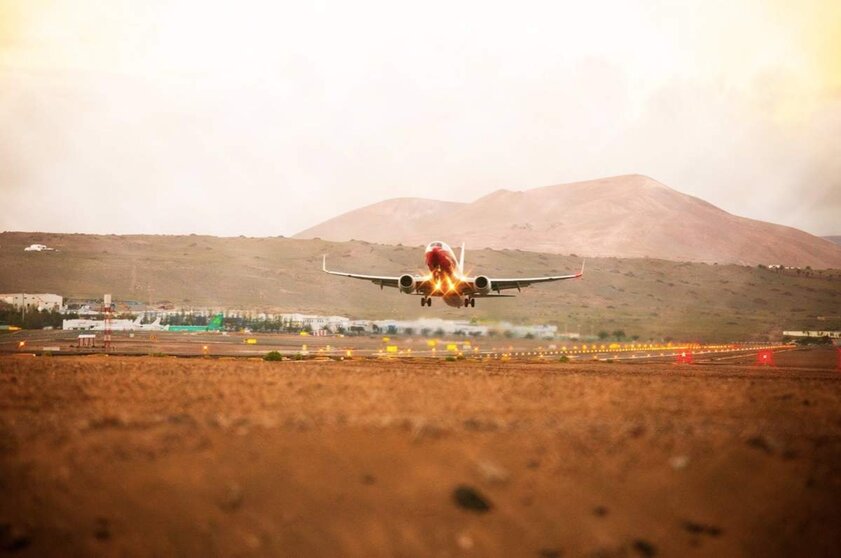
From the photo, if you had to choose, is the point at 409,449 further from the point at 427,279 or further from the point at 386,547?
the point at 427,279

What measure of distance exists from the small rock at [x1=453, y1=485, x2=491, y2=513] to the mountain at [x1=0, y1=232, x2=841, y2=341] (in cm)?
11184

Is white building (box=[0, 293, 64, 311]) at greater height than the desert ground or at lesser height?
greater

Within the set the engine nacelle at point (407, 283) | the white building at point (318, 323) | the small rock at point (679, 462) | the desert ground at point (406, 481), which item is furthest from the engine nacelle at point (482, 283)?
the white building at point (318, 323)

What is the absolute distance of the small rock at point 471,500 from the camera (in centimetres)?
1227

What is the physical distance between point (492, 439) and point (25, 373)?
70.4 feet

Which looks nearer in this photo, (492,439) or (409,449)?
(409,449)

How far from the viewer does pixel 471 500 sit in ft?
40.6

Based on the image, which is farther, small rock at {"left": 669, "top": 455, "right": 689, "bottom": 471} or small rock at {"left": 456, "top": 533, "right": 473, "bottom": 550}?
small rock at {"left": 669, "top": 455, "right": 689, "bottom": 471}

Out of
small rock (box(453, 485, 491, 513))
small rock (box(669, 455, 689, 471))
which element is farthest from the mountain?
small rock (box(453, 485, 491, 513))

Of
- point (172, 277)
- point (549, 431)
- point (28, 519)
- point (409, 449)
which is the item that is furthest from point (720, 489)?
point (172, 277)

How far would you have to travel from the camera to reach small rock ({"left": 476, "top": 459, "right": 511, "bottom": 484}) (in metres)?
13.2

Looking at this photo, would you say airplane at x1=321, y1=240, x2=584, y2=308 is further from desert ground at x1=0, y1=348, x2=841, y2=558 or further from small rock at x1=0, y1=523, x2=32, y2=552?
small rock at x1=0, y1=523, x2=32, y2=552

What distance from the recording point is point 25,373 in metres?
30.7

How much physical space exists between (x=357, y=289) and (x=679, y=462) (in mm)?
154415
